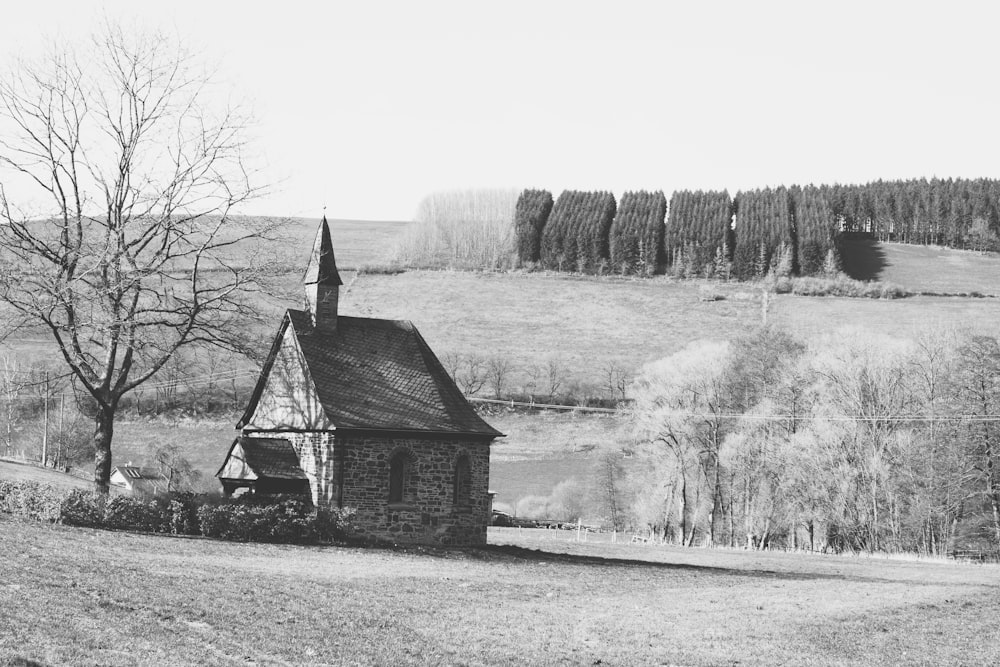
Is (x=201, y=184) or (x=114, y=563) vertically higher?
(x=201, y=184)

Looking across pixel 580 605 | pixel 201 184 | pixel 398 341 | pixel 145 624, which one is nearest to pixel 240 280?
pixel 201 184

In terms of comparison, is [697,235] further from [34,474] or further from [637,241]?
[34,474]

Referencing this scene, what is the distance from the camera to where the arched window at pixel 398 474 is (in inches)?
1403

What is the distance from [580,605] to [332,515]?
12.8 metres

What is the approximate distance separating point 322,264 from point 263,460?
7.40 metres

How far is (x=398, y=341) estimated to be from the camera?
3900 cm

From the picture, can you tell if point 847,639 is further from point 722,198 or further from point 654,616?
point 722,198

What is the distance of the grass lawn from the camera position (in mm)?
14570

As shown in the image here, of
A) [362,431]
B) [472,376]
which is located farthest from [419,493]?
[472,376]

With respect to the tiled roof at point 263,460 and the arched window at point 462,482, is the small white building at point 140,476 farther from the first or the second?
the arched window at point 462,482

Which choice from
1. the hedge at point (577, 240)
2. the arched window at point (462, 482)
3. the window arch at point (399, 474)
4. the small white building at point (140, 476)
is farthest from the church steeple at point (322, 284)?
the hedge at point (577, 240)

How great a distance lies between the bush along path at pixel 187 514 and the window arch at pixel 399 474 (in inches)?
102

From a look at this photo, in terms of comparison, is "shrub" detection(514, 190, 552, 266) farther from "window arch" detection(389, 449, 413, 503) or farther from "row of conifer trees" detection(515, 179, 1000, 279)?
"window arch" detection(389, 449, 413, 503)

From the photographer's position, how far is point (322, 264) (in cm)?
3812
